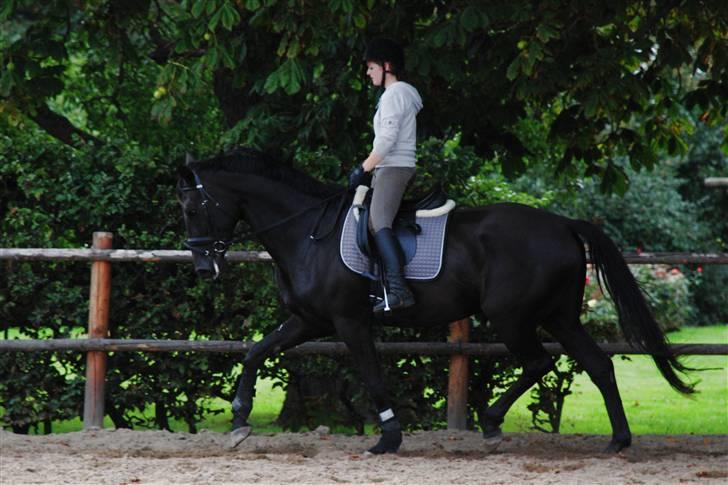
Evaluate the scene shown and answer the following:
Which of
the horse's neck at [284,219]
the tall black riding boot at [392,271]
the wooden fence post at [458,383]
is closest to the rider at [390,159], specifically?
the tall black riding boot at [392,271]

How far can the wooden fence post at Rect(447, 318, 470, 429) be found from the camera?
29.2 feet

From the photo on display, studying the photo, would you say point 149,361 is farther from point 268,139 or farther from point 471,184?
point 471,184

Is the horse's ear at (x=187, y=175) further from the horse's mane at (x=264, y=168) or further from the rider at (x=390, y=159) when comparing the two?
the rider at (x=390, y=159)

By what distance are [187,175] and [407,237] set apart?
4.97 feet

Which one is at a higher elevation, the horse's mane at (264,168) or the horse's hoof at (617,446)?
the horse's mane at (264,168)

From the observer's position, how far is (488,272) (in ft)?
24.9

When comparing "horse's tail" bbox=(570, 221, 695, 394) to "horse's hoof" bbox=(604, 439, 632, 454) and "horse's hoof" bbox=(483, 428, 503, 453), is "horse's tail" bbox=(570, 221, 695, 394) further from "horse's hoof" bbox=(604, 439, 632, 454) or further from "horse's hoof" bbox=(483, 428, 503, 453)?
"horse's hoof" bbox=(483, 428, 503, 453)

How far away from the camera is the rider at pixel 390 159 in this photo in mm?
7480

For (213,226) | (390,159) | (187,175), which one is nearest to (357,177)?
(390,159)

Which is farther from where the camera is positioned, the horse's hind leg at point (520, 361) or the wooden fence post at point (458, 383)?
the wooden fence post at point (458, 383)

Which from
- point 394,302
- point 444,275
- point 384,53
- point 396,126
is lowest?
point 394,302

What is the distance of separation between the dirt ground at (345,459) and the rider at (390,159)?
42.5 inches

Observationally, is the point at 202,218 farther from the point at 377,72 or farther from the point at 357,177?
the point at 377,72

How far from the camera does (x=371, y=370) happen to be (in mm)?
7805
